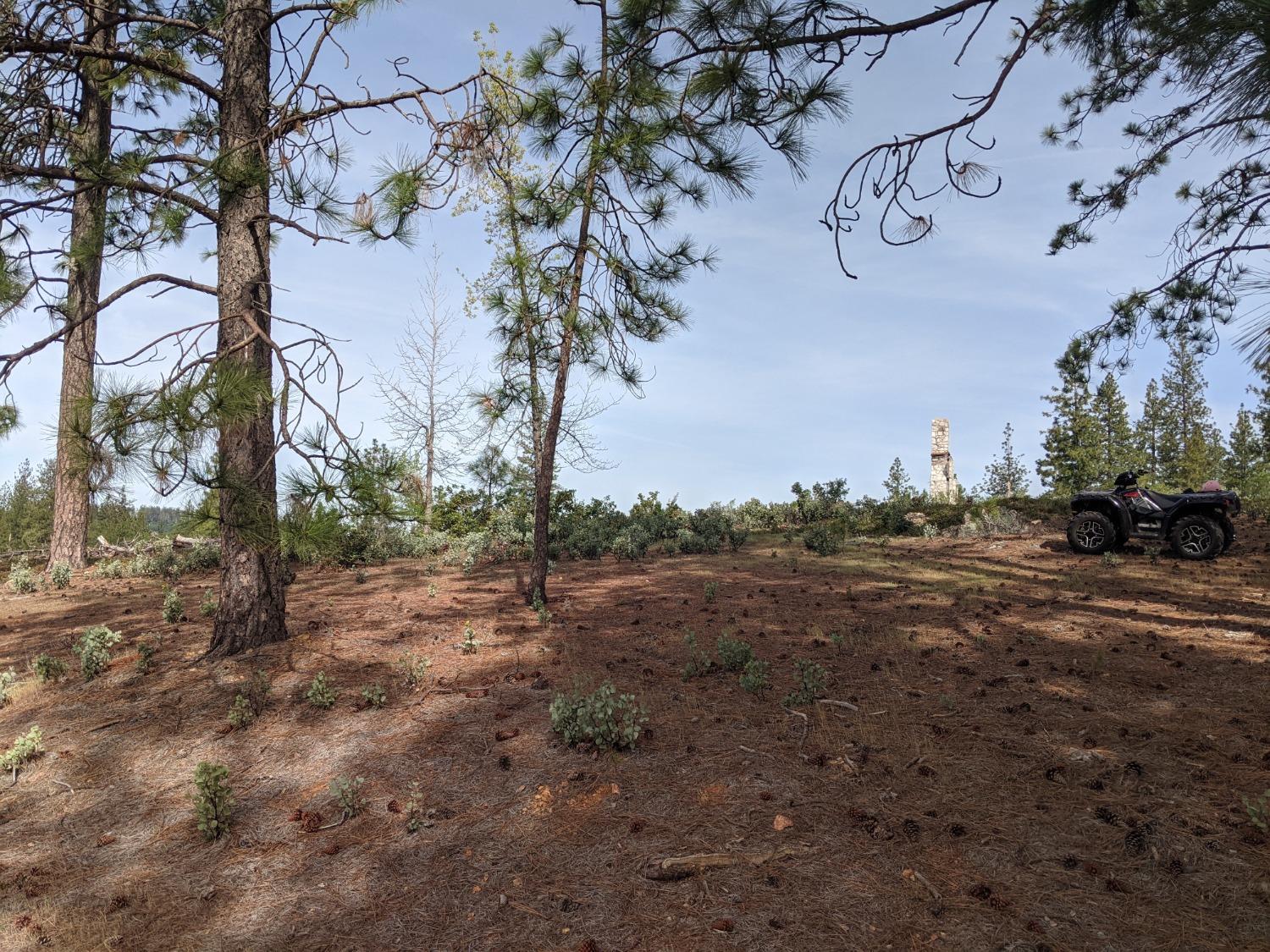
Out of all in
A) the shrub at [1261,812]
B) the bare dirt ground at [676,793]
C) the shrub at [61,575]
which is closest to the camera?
the bare dirt ground at [676,793]

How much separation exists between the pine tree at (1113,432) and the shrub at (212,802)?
122 feet

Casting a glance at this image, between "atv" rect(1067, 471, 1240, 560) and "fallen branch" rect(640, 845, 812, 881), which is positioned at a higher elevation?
"atv" rect(1067, 471, 1240, 560)

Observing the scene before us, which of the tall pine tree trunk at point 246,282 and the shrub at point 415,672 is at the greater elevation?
the tall pine tree trunk at point 246,282

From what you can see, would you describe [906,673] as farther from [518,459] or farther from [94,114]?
[94,114]

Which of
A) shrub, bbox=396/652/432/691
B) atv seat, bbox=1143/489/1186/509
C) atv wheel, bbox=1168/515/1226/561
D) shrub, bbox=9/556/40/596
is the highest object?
atv seat, bbox=1143/489/1186/509

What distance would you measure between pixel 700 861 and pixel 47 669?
6689mm

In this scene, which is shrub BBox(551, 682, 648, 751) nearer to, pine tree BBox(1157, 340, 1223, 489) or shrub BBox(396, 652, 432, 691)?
shrub BBox(396, 652, 432, 691)

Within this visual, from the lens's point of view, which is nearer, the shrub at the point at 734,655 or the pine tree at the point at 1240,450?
the shrub at the point at 734,655

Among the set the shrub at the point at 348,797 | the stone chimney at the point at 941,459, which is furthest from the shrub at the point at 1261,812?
the stone chimney at the point at 941,459

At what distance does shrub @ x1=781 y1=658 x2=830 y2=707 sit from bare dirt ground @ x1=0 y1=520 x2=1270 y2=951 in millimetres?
178

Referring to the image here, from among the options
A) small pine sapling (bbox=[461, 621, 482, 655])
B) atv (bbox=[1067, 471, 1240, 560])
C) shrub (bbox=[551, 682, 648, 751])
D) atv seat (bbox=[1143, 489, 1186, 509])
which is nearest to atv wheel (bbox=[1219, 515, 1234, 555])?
atv (bbox=[1067, 471, 1240, 560])

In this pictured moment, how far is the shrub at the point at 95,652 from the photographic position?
6.68 meters

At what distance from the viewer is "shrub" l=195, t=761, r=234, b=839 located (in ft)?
14.0

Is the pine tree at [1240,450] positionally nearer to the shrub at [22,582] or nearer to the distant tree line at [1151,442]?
the distant tree line at [1151,442]
